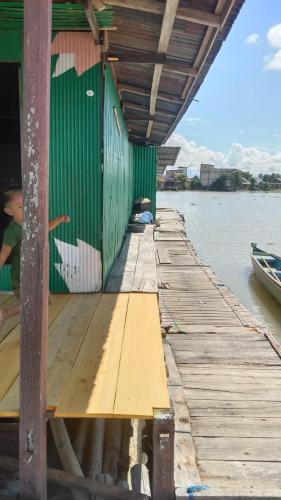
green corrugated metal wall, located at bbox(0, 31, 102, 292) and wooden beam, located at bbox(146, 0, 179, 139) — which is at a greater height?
wooden beam, located at bbox(146, 0, 179, 139)

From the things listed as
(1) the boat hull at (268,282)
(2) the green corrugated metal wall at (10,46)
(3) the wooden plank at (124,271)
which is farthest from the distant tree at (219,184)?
(2) the green corrugated metal wall at (10,46)

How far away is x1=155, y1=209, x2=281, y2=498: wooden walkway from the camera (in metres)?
3.70

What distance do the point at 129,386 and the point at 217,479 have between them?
137 centimetres

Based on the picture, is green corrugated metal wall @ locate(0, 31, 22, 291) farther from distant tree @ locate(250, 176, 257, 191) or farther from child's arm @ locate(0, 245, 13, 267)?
distant tree @ locate(250, 176, 257, 191)

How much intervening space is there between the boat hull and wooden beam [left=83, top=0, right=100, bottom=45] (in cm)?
1100

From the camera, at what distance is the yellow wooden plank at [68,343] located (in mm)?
2949

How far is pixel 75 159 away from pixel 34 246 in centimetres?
283

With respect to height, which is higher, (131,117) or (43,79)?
(131,117)

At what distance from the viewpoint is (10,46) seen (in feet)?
15.1

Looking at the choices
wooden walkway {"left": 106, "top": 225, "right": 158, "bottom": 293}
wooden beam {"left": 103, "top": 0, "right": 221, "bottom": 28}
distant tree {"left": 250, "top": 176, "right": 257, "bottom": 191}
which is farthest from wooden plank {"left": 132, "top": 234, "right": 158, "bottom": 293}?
distant tree {"left": 250, "top": 176, "right": 257, "bottom": 191}

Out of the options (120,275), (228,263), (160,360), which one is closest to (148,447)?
(160,360)

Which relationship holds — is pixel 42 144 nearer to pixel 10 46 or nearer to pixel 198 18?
pixel 198 18

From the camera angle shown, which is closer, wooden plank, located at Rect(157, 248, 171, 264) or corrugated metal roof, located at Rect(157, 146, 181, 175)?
wooden plank, located at Rect(157, 248, 171, 264)

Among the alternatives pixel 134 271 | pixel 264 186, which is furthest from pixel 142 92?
pixel 264 186
